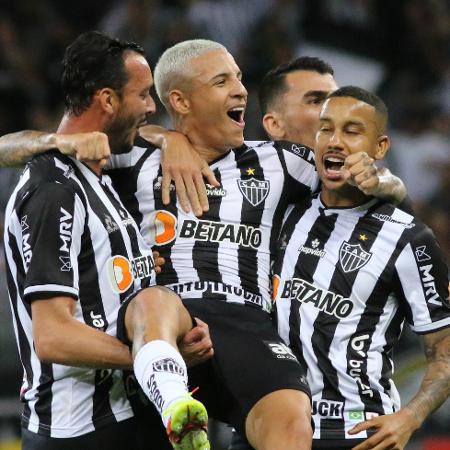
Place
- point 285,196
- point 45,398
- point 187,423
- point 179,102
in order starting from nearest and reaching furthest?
point 187,423 → point 45,398 → point 285,196 → point 179,102

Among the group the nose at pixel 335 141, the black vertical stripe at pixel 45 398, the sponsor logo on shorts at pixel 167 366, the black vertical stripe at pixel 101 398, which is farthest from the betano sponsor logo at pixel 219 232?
the sponsor logo on shorts at pixel 167 366

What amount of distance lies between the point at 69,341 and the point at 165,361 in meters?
0.37

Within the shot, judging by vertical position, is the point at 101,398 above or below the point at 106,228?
below

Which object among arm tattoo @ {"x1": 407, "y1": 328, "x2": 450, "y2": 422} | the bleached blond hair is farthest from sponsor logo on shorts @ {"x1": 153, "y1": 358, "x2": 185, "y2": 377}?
the bleached blond hair

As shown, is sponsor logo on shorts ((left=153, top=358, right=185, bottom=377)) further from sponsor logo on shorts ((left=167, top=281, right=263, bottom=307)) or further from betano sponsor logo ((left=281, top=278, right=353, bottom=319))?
betano sponsor logo ((left=281, top=278, right=353, bottom=319))

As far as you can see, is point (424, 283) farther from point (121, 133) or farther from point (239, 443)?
point (121, 133)

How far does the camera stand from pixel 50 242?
150 inches

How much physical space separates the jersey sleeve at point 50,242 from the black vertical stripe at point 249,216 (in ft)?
2.60

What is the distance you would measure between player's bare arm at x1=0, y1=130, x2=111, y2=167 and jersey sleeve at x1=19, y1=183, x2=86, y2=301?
15 centimetres

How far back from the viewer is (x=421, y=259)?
431cm

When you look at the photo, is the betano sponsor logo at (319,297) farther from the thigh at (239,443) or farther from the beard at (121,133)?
the beard at (121,133)

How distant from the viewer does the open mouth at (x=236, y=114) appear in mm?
4770

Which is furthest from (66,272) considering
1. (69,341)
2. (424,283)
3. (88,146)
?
(424,283)

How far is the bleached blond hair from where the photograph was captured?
4.88 meters
